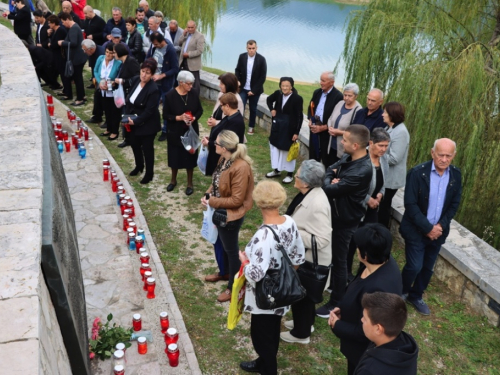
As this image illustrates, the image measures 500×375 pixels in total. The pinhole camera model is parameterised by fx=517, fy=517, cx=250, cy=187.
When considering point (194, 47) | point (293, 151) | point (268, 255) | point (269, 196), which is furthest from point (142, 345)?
point (194, 47)

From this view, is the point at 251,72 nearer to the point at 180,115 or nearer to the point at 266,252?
the point at 180,115

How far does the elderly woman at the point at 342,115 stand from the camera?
7230 millimetres

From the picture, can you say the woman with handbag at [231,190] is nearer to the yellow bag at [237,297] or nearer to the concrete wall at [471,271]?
the yellow bag at [237,297]

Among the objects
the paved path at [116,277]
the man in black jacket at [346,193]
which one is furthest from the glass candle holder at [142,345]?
the man in black jacket at [346,193]

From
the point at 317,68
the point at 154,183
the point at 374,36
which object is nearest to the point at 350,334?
the point at 154,183

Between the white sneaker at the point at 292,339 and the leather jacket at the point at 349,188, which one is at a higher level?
the leather jacket at the point at 349,188

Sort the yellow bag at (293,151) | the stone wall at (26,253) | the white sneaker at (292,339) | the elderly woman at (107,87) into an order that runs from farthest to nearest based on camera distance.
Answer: the elderly woman at (107,87)
the yellow bag at (293,151)
the white sneaker at (292,339)
the stone wall at (26,253)

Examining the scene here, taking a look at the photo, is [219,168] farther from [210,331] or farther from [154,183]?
[154,183]

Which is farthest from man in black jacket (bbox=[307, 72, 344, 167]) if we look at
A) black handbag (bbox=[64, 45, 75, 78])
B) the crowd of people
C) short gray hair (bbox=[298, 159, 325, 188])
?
black handbag (bbox=[64, 45, 75, 78])

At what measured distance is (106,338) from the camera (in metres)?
4.80

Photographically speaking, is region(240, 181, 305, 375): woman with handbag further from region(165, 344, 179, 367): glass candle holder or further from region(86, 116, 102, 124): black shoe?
region(86, 116, 102, 124): black shoe

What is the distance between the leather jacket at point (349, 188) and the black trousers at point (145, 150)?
3.74 m

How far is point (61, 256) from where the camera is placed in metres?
3.37

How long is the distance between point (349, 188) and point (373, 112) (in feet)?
6.66
